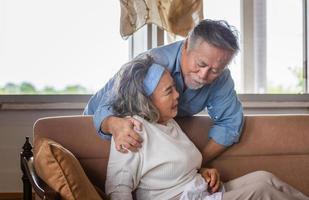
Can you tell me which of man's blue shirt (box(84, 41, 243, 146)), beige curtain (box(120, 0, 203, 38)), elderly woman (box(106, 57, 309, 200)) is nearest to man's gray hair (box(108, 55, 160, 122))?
elderly woman (box(106, 57, 309, 200))

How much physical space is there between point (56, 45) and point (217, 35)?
4.68 ft

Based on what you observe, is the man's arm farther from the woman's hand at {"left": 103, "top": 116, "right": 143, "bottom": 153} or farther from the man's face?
the man's face

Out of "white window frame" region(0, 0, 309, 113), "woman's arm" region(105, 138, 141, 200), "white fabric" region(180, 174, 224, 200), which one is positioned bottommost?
"white fabric" region(180, 174, 224, 200)

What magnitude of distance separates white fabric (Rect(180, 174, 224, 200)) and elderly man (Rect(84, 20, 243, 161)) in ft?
0.79

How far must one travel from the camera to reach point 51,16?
2916 millimetres

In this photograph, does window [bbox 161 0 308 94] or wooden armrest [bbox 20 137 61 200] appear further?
window [bbox 161 0 308 94]

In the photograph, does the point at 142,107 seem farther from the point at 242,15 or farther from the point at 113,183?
the point at 242,15

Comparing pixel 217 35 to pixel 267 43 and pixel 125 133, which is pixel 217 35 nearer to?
pixel 125 133

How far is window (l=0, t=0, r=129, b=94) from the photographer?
2900 mm

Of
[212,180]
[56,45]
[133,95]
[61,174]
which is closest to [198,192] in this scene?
[212,180]

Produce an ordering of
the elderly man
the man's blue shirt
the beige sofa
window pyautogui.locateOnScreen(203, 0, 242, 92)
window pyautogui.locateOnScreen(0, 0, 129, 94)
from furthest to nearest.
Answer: window pyautogui.locateOnScreen(203, 0, 242, 92), window pyautogui.locateOnScreen(0, 0, 129, 94), the beige sofa, the man's blue shirt, the elderly man

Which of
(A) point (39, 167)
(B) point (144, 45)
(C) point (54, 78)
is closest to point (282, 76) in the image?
(B) point (144, 45)

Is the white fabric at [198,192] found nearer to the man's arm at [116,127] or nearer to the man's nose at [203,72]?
the man's arm at [116,127]

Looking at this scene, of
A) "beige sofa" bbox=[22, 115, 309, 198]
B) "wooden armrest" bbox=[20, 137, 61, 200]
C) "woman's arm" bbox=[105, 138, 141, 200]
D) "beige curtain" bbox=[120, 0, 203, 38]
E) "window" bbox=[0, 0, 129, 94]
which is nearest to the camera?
"wooden armrest" bbox=[20, 137, 61, 200]
